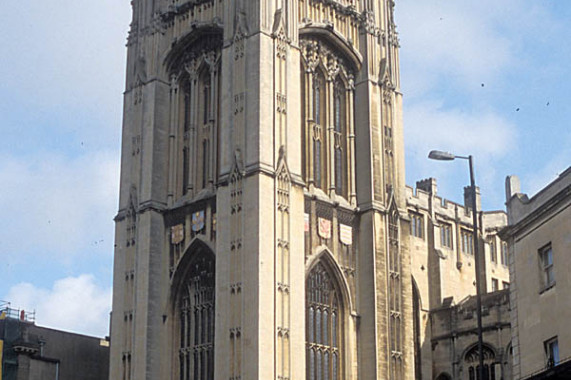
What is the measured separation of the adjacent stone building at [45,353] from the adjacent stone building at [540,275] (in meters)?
34.0

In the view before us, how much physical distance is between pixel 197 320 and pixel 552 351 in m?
24.7

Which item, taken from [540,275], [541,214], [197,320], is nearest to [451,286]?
[197,320]

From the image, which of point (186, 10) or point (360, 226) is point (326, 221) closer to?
point (360, 226)

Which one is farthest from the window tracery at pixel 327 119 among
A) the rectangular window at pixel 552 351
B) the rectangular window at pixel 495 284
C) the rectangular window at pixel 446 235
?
the rectangular window at pixel 552 351

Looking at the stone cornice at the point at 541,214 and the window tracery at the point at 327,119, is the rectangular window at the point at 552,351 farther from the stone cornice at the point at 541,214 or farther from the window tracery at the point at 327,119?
the window tracery at the point at 327,119

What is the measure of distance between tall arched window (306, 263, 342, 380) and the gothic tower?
0.31 ft

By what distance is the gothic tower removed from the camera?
5119cm

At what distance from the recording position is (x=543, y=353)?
3347cm

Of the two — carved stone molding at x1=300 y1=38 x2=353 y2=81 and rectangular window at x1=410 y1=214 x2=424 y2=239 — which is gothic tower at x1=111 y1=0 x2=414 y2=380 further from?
rectangular window at x1=410 y1=214 x2=424 y2=239

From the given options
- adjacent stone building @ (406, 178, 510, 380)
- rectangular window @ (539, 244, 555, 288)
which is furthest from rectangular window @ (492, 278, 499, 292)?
rectangular window @ (539, 244, 555, 288)

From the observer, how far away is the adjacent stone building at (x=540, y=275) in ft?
107

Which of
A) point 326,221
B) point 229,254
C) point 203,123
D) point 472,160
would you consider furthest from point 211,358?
point 472,160

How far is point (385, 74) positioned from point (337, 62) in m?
2.97

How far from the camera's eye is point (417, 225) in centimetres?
6838
